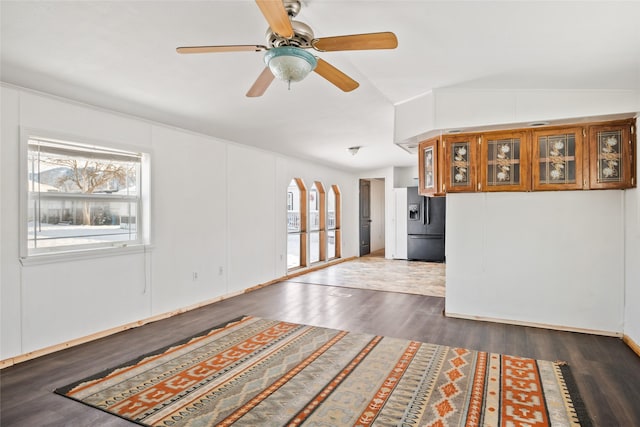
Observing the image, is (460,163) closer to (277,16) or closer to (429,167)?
(429,167)

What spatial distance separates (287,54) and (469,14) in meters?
1.13

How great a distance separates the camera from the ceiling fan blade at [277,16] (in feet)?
5.21

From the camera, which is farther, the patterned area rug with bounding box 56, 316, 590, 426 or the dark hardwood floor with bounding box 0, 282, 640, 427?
the dark hardwood floor with bounding box 0, 282, 640, 427

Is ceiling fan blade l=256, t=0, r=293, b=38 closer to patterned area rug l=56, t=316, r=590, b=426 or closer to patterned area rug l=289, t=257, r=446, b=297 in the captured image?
patterned area rug l=56, t=316, r=590, b=426

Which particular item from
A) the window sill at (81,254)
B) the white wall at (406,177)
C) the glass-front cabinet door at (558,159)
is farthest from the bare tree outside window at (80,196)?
the white wall at (406,177)

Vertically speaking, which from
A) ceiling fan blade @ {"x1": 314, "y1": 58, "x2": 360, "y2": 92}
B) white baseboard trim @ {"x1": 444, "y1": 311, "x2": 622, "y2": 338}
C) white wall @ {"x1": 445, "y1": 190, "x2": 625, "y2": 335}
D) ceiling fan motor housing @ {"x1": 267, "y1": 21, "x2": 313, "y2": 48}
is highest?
ceiling fan motor housing @ {"x1": 267, "y1": 21, "x2": 313, "y2": 48}

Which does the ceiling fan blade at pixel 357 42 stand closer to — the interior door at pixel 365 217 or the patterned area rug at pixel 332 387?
the patterned area rug at pixel 332 387

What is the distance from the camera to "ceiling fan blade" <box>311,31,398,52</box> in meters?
1.91

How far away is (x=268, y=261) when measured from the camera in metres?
6.57

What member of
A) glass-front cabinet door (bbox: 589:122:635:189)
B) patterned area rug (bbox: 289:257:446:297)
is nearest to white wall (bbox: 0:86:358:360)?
patterned area rug (bbox: 289:257:446:297)

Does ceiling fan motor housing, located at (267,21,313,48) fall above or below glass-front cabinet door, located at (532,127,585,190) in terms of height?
above

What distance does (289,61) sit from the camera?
6.73 ft

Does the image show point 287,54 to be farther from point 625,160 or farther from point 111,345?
point 625,160

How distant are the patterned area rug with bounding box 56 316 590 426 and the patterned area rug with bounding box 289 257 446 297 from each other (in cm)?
264
